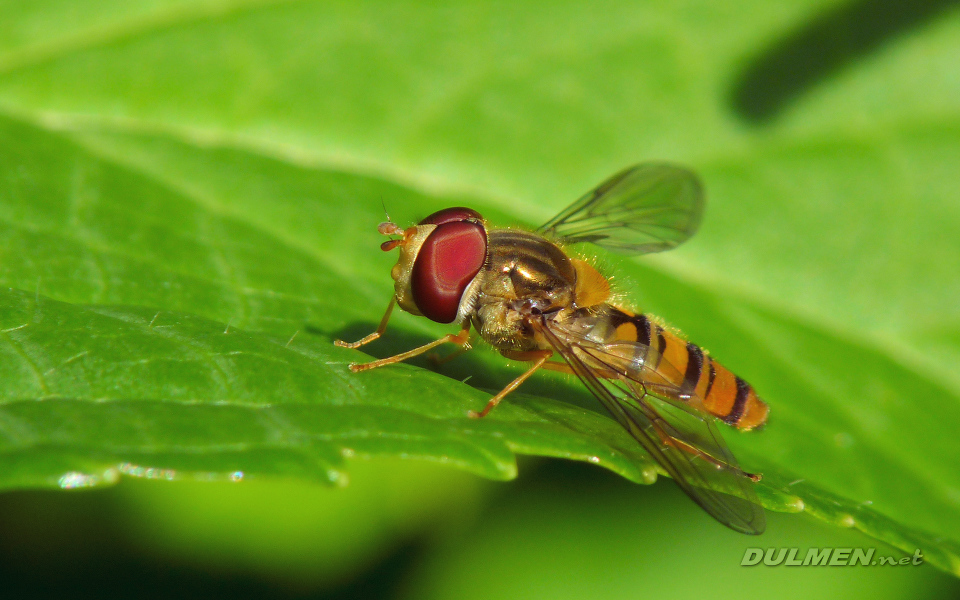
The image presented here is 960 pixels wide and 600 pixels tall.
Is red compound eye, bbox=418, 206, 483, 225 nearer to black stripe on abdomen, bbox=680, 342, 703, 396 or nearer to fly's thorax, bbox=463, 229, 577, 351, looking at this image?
fly's thorax, bbox=463, 229, 577, 351

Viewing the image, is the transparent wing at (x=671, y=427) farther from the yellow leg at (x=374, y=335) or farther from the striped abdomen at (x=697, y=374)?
the yellow leg at (x=374, y=335)

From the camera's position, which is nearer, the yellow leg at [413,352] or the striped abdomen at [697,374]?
the yellow leg at [413,352]

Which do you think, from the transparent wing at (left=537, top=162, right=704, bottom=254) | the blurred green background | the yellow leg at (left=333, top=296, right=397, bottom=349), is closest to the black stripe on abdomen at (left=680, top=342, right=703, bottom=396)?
the blurred green background

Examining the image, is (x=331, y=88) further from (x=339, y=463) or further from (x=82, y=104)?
(x=339, y=463)

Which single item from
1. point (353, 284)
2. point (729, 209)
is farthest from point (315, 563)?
point (729, 209)

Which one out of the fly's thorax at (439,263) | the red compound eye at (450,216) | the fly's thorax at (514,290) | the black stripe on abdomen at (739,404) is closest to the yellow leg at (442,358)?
the fly's thorax at (514,290)

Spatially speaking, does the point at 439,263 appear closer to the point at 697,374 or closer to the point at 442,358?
the point at 442,358

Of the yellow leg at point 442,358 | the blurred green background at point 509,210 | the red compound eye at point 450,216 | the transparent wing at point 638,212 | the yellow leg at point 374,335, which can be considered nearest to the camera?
the yellow leg at point 374,335
